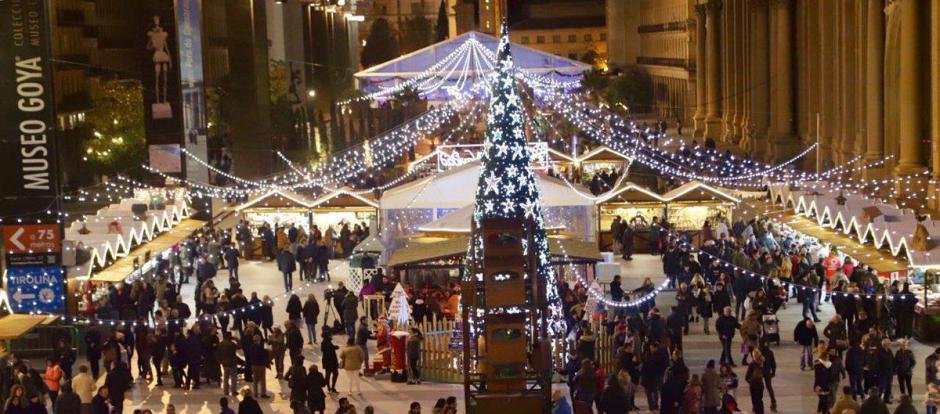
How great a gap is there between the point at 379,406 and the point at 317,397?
174 cm

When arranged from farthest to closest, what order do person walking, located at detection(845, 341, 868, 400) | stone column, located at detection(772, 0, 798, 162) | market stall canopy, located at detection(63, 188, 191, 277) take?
1. stone column, located at detection(772, 0, 798, 162)
2. market stall canopy, located at detection(63, 188, 191, 277)
3. person walking, located at detection(845, 341, 868, 400)

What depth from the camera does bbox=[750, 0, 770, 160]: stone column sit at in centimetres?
6988

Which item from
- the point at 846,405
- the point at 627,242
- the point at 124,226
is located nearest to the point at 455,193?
the point at 627,242

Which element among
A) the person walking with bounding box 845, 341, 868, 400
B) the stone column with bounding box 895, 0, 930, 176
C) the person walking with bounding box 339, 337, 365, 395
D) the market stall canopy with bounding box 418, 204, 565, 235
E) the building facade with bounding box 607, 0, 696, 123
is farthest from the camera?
the building facade with bounding box 607, 0, 696, 123

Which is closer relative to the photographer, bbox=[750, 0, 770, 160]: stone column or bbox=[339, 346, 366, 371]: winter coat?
bbox=[339, 346, 366, 371]: winter coat

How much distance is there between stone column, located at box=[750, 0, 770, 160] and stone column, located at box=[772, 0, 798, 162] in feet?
9.16

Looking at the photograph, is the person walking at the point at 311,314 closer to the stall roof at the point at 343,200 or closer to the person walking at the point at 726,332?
the person walking at the point at 726,332

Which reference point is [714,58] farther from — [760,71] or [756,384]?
[756,384]

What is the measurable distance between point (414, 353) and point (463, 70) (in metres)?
50.1

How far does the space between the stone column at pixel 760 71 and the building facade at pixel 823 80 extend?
0.04 metres

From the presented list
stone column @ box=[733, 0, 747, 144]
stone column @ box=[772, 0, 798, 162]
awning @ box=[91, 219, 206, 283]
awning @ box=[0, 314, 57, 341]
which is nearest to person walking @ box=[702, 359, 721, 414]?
awning @ box=[0, 314, 57, 341]

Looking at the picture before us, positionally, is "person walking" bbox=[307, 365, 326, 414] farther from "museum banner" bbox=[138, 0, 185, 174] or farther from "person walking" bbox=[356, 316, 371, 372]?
"museum banner" bbox=[138, 0, 185, 174]

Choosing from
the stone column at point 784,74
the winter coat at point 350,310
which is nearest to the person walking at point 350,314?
the winter coat at point 350,310

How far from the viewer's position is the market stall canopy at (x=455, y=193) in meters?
40.1
